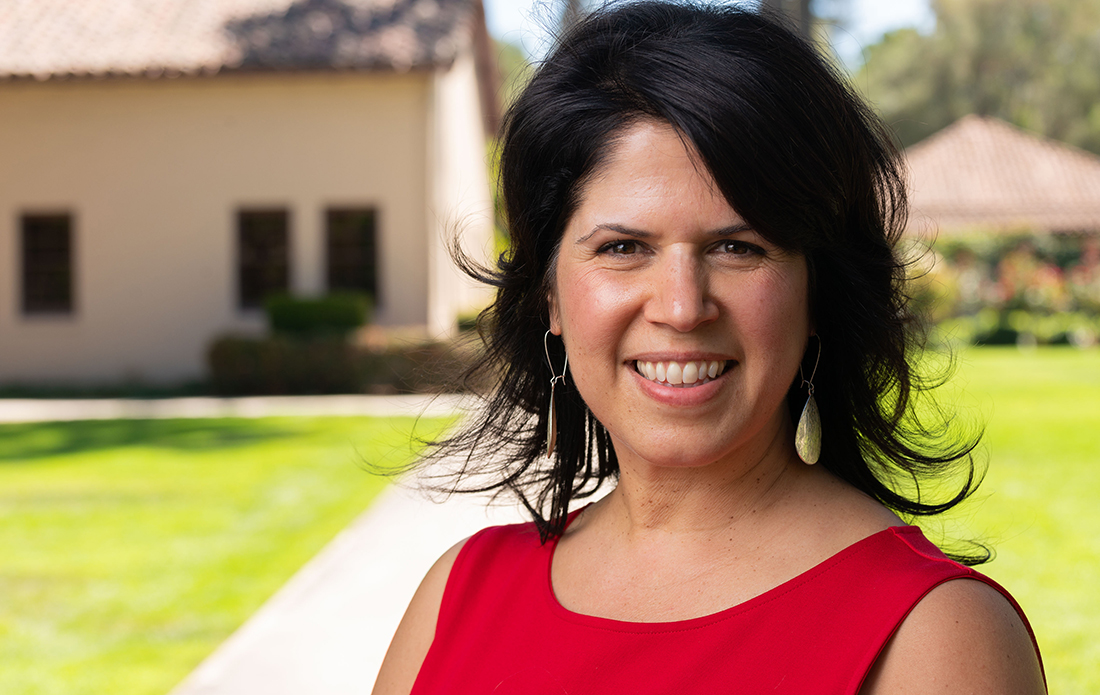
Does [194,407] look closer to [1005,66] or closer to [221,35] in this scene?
[221,35]

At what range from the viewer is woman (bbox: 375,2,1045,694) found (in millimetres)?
1453

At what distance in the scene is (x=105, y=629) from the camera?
198 inches

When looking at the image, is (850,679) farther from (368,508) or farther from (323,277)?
(323,277)

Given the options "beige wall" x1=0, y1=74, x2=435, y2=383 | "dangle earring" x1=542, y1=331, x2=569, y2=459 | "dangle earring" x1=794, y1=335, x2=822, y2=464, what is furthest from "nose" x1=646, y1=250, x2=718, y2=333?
"beige wall" x1=0, y1=74, x2=435, y2=383

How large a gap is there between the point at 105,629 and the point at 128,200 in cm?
1204

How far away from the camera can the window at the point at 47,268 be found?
16281 millimetres

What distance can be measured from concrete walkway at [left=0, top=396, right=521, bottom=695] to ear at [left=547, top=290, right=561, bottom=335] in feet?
1.90

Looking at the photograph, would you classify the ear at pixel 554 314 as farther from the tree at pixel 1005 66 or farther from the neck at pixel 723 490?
the tree at pixel 1005 66

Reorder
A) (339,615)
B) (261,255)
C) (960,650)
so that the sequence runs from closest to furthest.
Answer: (960,650), (339,615), (261,255)

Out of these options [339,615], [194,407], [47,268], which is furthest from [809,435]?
[47,268]

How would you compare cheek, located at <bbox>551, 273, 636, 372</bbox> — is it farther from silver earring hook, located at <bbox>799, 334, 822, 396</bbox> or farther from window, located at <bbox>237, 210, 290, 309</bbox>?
window, located at <bbox>237, 210, 290, 309</bbox>

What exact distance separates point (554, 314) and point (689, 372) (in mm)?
374

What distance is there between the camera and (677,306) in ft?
4.96

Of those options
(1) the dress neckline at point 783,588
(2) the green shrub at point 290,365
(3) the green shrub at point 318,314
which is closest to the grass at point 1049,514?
(1) the dress neckline at point 783,588
